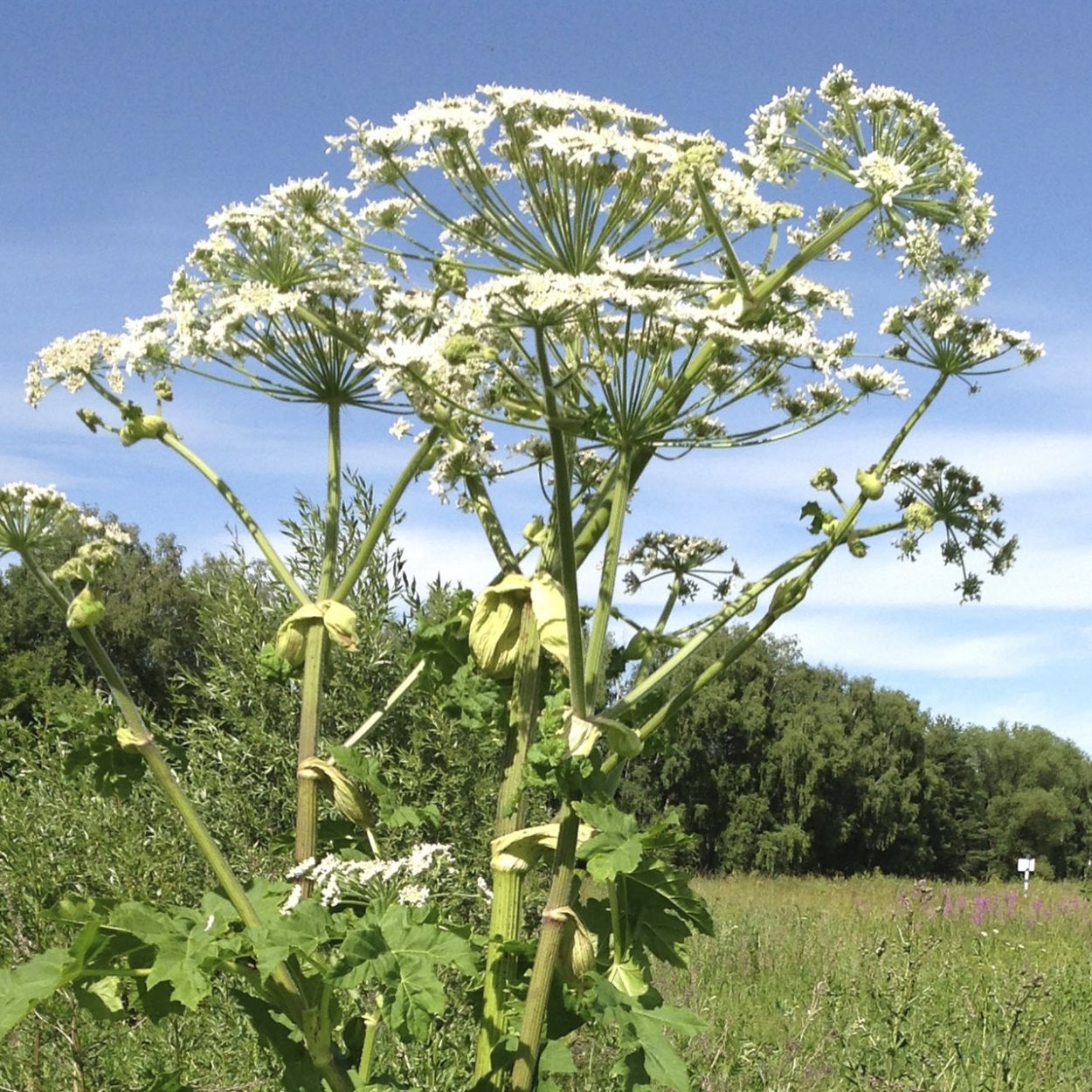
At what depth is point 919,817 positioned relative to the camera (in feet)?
122

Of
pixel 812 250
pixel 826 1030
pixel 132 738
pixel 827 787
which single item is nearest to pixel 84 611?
pixel 132 738

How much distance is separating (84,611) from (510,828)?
116 cm

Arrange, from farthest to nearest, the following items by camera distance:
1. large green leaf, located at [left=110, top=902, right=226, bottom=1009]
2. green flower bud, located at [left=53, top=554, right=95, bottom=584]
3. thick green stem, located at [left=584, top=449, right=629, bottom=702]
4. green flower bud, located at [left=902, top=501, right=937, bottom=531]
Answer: green flower bud, located at [left=902, top=501, right=937, bottom=531], green flower bud, located at [left=53, top=554, right=95, bottom=584], thick green stem, located at [left=584, top=449, right=629, bottom=702], large green leaf, located at [left=110, top=902, right=226, bottom=1009]

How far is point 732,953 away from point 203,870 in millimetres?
5511

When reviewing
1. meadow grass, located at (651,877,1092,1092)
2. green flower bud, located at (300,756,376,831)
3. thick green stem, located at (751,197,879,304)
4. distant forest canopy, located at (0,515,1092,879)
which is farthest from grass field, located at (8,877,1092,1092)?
distant forest canopy, located at (0,515,1092,879)

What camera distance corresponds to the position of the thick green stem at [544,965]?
8.61 feet

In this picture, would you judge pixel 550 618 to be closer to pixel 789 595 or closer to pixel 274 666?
pixel 789 595

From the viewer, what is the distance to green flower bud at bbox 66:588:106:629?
2.87 m

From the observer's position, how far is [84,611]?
290 cm

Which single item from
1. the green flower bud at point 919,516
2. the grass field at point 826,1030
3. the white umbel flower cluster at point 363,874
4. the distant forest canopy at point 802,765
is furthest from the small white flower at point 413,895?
the distant forest canopy at point 802,765

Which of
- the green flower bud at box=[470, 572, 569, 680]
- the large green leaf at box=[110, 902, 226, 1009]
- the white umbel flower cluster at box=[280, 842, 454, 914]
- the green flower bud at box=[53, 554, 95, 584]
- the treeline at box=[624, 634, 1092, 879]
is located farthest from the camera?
the treeline at box=[624, 634, 1092, 879]

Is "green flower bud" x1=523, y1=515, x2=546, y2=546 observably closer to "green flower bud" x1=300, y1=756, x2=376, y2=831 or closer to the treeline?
"green flower bud" x1=300, y1=756, x2=376, y2=831

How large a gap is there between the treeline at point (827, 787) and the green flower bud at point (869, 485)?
27.8 m

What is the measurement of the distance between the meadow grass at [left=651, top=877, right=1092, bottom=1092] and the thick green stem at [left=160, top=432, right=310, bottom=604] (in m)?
2.68
